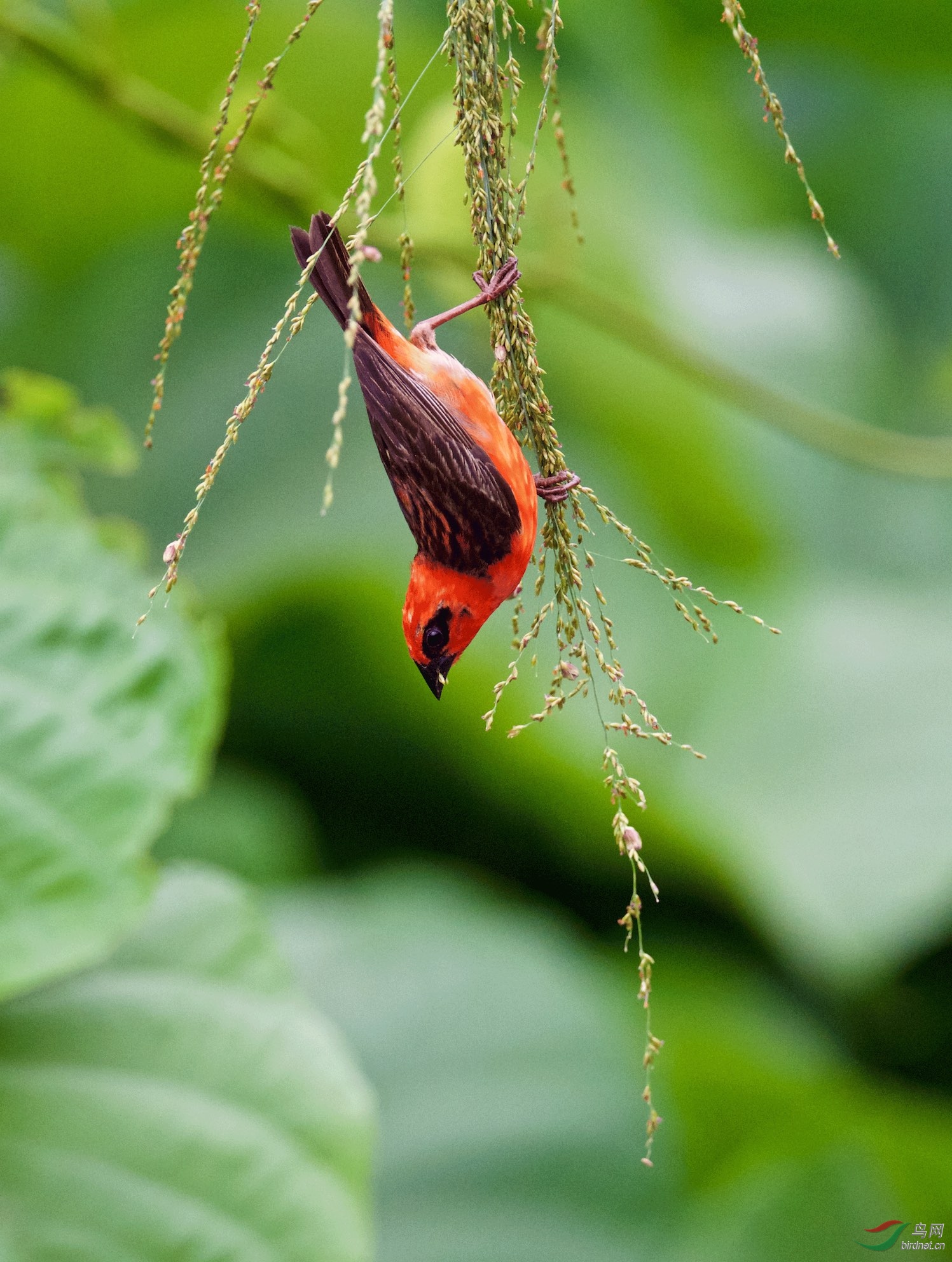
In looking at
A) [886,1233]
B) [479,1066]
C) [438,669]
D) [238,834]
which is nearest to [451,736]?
[238,834]

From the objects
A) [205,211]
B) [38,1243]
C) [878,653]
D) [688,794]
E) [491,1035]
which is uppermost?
[878,653]

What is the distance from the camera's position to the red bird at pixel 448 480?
16.3 inches

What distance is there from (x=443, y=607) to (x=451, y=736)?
1.53 meters

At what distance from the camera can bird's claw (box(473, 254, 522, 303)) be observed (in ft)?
1.24

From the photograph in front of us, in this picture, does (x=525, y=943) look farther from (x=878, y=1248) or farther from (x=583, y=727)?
(x=878, y=1248)

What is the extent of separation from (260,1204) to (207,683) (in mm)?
425

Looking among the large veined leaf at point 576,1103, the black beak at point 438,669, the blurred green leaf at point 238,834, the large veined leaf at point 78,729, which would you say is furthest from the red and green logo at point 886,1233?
the black beak at point 438,669

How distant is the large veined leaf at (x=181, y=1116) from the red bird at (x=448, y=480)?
0.72 meters

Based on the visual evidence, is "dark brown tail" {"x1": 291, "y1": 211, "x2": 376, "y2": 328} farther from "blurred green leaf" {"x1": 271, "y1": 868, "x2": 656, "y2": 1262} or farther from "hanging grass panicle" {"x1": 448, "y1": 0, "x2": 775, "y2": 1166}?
"blurred green leaf" {"x1": 271, "y1": 868, "x2": 656, "y2": 1262}

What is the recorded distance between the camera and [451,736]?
6.43 feet

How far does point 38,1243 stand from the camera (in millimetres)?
936

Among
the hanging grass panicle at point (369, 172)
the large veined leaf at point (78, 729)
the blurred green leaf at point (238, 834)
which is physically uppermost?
the blurred green leaf at point (238, 834)

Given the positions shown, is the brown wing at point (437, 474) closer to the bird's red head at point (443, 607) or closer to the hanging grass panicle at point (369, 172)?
the bird's red head at point (443, 607)

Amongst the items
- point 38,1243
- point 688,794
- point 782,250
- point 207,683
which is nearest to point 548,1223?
point 688,794
